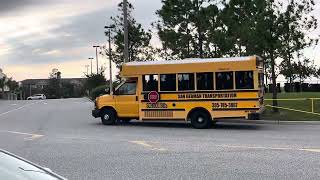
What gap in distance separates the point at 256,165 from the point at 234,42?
2162cm

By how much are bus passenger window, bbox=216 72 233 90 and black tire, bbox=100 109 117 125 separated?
15.2ft

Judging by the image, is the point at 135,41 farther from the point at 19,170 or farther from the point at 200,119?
the point at 19,170

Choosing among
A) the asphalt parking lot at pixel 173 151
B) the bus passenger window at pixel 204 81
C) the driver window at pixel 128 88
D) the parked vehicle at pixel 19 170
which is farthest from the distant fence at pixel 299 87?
the parked vehicle at pixel 19 170

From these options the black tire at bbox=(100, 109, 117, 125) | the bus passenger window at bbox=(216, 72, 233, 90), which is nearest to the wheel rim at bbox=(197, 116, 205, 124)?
the bus passenger window at bbox=(216, 72, 233, 90)

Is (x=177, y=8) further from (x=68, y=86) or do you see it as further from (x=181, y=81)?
(x=68, y=86)

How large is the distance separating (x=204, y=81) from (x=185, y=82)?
0.75 metres

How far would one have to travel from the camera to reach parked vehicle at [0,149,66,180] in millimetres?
3521

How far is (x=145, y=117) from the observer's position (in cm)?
2108

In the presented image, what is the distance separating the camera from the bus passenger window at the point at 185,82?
20.2 meters

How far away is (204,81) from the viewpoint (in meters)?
20.0

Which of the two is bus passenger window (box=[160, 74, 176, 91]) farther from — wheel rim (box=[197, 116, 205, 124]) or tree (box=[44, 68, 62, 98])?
tree (box=[44, 68, 62, 98])

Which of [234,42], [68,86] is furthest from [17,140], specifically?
[68,86]

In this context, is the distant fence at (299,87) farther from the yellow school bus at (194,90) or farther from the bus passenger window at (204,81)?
the bus passenger window at (204,81)

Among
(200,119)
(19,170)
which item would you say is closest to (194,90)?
(200,119)
